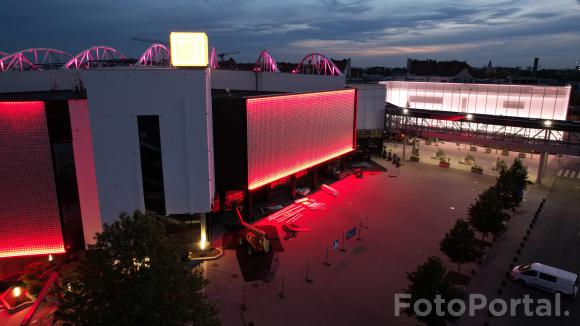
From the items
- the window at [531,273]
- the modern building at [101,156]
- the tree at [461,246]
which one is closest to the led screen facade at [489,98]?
the window at [531,273]

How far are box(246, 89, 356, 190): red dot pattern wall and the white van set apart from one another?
52.4ft

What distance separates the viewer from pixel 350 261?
19.9 metres

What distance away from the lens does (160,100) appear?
18.7 meters

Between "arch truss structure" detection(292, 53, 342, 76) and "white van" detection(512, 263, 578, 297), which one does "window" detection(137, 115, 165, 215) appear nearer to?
"white van" detection(512, 263, 578, 297)

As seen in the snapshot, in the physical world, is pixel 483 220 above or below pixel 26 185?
below

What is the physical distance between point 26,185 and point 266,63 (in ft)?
123

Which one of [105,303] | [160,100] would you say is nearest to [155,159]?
[160,100]

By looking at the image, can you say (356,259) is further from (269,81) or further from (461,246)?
(269,81)

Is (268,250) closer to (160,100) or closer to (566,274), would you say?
(160,100)

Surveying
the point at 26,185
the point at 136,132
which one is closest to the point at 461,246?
the point at 136,132

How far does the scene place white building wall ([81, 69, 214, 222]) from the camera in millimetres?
18109

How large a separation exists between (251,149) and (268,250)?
22.6 ft

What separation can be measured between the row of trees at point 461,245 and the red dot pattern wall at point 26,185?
17.3m

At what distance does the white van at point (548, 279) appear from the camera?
1666cm
